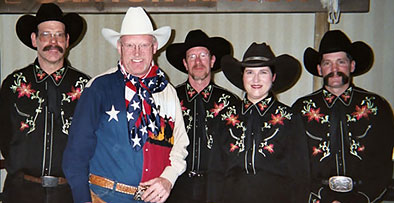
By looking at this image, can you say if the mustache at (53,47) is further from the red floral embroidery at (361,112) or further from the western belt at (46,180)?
the red floral embroidery at (361,112)

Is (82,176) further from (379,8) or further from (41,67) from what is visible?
(379,8)

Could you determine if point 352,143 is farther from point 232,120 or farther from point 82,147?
point 82,147

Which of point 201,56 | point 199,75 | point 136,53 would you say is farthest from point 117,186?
point 201,56

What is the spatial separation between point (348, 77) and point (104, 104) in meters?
2.01

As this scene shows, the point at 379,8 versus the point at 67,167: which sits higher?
the point at 379,8

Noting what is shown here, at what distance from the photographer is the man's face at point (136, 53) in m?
2.66

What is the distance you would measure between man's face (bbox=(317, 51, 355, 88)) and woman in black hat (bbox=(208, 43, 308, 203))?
48 centimetres

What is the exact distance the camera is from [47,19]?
3.36 m

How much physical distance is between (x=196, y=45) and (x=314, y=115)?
1.21 m

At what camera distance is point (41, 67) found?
339 centimetres

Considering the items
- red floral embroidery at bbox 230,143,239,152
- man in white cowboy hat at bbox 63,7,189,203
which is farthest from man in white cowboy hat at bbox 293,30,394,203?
man in white cowboy hat at bbox 63,7,189,203

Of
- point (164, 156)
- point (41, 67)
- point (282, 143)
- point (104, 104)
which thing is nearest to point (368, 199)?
point (282, 143)

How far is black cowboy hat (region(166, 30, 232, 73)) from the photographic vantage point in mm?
3766

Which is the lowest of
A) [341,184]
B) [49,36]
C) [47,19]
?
[341,184]
